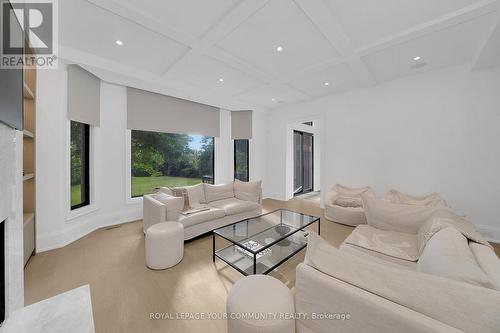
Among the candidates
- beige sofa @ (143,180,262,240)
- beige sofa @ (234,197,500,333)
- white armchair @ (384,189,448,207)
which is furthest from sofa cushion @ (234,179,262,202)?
beige sofa @ (234,197,500,333)

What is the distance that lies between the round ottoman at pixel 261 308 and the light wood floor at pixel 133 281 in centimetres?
58

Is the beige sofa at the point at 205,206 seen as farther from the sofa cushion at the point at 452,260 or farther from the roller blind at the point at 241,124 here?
the sofa cushion at the point at 452,260

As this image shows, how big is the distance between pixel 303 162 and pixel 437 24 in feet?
16.0

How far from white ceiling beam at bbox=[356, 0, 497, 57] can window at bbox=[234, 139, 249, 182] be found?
3570 millimetres

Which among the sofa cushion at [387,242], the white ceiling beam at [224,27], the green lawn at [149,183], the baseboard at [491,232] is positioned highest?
the white ceiling beam at [224,27]

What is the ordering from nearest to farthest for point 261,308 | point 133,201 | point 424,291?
1. point 424,291
2. point 261,308
3. point 133,201

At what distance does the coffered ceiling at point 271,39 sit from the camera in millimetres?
1890

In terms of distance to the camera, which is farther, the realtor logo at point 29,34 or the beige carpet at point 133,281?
the beige carpet at point 133,281

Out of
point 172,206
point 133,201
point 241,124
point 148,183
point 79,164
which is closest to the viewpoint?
point 172,206

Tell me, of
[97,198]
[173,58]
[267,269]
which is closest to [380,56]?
[173,58]

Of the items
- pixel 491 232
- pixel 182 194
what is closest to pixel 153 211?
pixel 182 194

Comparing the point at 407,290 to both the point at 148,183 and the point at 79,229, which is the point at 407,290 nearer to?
the point at 79,229

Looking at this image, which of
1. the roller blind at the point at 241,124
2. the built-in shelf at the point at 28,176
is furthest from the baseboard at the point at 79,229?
the roller blind at the point at 241,124

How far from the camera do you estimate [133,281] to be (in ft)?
6.26
